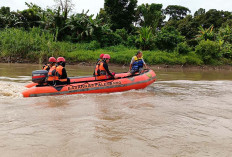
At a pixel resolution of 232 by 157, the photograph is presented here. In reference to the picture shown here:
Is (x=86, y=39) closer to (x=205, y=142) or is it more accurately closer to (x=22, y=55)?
(x=22, y=55)

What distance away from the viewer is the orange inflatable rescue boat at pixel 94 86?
567 centimetres

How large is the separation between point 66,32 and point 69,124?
17.5 m

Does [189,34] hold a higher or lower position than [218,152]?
higher

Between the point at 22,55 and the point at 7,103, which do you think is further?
the point at 22,55

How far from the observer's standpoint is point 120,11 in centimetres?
2192

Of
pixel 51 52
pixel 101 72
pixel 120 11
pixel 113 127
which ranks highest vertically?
pixel 120 11

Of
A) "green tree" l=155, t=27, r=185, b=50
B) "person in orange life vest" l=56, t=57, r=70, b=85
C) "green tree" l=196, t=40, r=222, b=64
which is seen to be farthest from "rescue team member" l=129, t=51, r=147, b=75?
"green tree" l=196, t=40, r=222, b=64

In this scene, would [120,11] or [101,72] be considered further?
[120,11]

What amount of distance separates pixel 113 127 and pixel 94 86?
2.94 metres

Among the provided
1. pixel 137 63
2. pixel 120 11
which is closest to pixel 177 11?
pixel 120 11

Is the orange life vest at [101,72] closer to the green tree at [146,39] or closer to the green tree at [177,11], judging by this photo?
the green tree at [146,39]

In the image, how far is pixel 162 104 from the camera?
5.15m

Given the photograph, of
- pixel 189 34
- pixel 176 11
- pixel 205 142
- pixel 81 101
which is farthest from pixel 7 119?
pixel 176 11

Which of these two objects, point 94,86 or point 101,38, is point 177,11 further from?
point 94,86
